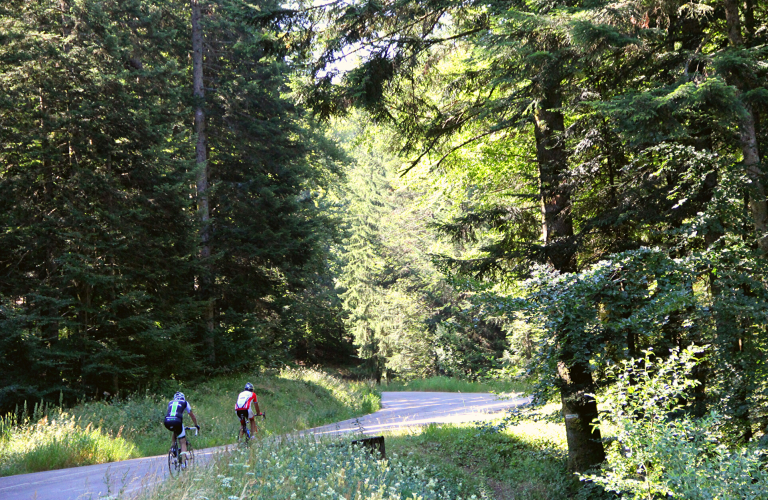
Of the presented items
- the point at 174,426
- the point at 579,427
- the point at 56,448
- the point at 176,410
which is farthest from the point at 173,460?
the point at 579,427

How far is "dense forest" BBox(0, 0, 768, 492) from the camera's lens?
26.9 ft

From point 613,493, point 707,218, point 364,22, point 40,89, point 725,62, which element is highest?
point 40,89

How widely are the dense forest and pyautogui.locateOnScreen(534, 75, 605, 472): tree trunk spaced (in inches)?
2.2

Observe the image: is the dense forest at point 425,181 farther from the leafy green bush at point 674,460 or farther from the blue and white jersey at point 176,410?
the blue and white jersey at point 176,410

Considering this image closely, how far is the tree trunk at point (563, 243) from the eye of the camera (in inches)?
373

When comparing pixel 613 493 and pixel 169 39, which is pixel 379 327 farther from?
pixel 613 493

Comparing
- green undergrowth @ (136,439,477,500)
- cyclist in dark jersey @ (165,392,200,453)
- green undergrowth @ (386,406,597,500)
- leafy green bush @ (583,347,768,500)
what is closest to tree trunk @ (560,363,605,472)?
green undergrowth @ (386,406,597,500)

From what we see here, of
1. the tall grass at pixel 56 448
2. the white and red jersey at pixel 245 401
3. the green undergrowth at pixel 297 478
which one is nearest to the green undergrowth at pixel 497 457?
the green undergrowth at pixel 297 478

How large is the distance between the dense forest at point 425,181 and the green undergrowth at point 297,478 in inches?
114

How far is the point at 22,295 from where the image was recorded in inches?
568

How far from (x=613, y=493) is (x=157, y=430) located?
10.3 meters

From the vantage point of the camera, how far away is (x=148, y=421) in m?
13.5

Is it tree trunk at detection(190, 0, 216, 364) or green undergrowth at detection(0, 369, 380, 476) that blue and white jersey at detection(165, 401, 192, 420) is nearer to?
green undergrowth at detection(0, 369, 380, 476)

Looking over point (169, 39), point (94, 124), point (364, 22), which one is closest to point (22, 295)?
point (94, 124)
